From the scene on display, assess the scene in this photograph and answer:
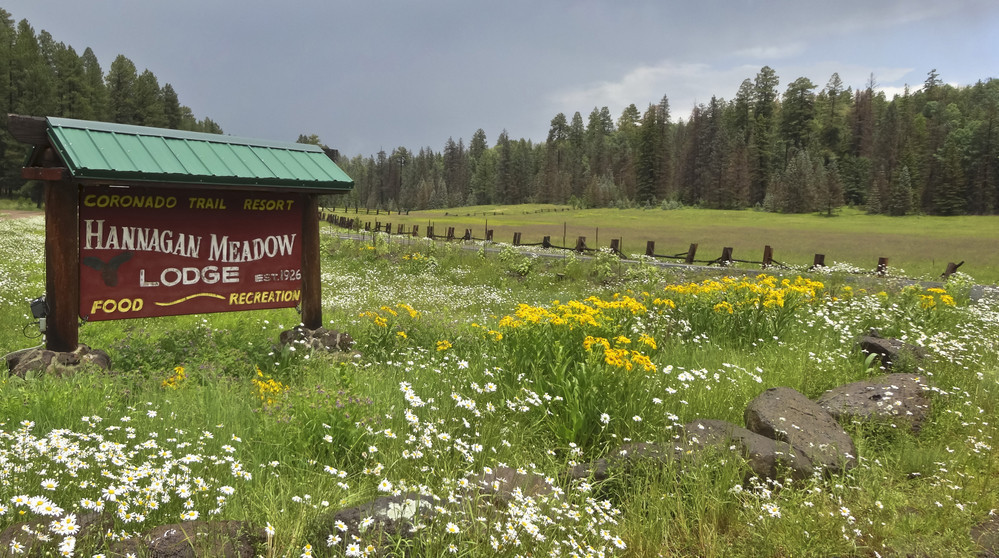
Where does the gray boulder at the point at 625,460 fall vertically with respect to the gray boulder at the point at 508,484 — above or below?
below

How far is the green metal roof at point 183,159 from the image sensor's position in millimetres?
5480

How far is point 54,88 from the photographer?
232ft

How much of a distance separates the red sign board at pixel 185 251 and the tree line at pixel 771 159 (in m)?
88.0

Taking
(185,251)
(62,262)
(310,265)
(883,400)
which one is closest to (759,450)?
(883,400)

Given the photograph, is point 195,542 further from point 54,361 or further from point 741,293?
point 741,293

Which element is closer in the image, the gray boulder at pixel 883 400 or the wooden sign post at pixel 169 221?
the gray boulder at pixel 883 400

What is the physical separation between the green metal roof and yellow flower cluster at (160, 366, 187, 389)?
2.05 meters

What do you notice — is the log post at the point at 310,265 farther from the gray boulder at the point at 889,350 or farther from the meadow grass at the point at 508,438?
the gray boulder at the point at 889,350

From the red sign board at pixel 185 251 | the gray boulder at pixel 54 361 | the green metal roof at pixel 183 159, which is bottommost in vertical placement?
the gray boulder at pixel 54 361

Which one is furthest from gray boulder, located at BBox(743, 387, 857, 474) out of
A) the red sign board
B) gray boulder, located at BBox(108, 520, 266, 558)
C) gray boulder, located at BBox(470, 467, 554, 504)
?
the red sign board

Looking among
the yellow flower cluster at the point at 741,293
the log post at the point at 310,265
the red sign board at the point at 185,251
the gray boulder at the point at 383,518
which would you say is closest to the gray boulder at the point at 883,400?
the yellow flower cluster at the point at 741,293

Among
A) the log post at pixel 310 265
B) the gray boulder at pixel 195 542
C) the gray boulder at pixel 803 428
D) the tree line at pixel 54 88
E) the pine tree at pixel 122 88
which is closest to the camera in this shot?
the gray boulder at pixel 195 542

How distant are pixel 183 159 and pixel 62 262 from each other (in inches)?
65.2

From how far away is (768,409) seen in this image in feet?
15.0
